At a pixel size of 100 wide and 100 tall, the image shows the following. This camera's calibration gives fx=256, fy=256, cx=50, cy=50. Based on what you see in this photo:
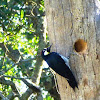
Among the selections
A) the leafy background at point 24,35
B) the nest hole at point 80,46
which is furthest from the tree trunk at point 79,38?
the leafy background at point 24,35

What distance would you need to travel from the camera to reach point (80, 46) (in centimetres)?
310

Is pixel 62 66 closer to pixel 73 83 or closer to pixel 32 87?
pixel 73 83

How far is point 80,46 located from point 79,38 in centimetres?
12

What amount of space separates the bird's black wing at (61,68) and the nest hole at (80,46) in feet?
0.78

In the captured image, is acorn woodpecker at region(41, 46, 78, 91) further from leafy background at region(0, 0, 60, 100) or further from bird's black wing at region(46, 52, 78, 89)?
leafy background at region(0, 0, 60, 100)

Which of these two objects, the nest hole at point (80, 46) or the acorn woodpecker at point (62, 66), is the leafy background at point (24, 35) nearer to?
the acorn woodpecker at point (62, 66)

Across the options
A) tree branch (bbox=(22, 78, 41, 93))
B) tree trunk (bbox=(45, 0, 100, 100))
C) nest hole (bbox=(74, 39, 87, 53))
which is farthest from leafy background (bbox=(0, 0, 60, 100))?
nest hole (bbox=(74, 39, 87, 53))

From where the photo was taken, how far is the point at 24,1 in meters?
5.40

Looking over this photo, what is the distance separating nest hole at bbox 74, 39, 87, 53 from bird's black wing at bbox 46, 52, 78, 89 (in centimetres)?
24

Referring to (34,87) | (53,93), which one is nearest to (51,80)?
(53,93)

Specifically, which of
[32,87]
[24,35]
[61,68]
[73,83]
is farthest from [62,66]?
[24,35]

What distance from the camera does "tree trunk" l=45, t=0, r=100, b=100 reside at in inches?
118

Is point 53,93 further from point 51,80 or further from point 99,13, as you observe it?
point 99,13

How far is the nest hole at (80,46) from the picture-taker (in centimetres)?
312
